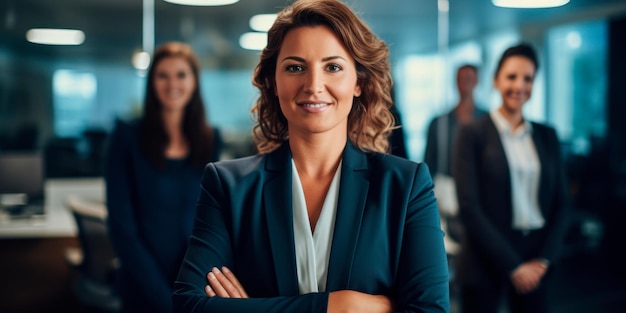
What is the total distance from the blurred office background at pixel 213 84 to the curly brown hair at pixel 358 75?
2.29m

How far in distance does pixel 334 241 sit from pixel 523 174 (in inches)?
77.4

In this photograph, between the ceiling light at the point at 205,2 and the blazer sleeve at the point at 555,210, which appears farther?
the ceiling light at the point at 205,2

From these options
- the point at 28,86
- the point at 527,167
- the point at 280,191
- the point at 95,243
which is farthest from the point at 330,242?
the point at 28,86

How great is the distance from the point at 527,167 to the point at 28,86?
3.12m

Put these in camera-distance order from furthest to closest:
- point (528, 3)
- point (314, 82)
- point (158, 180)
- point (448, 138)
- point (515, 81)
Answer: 1. point (448, 138)
2. point (528, 3)
3. point (515, 81)
4. point (158, 180)
5. point (314, 82)

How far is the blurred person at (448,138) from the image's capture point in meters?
4.33

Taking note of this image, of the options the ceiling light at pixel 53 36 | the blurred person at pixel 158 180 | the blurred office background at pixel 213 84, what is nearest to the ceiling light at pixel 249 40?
the blurred office background at pixel 213 84

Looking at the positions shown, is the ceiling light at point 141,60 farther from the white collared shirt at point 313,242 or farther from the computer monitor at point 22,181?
the white collared shirt at point 313,242

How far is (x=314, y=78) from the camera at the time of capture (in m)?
1.52

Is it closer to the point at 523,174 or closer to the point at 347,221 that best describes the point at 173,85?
the point at 347,221

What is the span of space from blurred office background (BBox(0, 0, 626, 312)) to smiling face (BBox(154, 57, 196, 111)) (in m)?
1.18

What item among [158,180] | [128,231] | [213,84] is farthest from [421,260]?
[213,84]

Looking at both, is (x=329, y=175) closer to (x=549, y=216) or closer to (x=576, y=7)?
(x=549, y=216)

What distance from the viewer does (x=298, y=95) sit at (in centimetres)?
154
